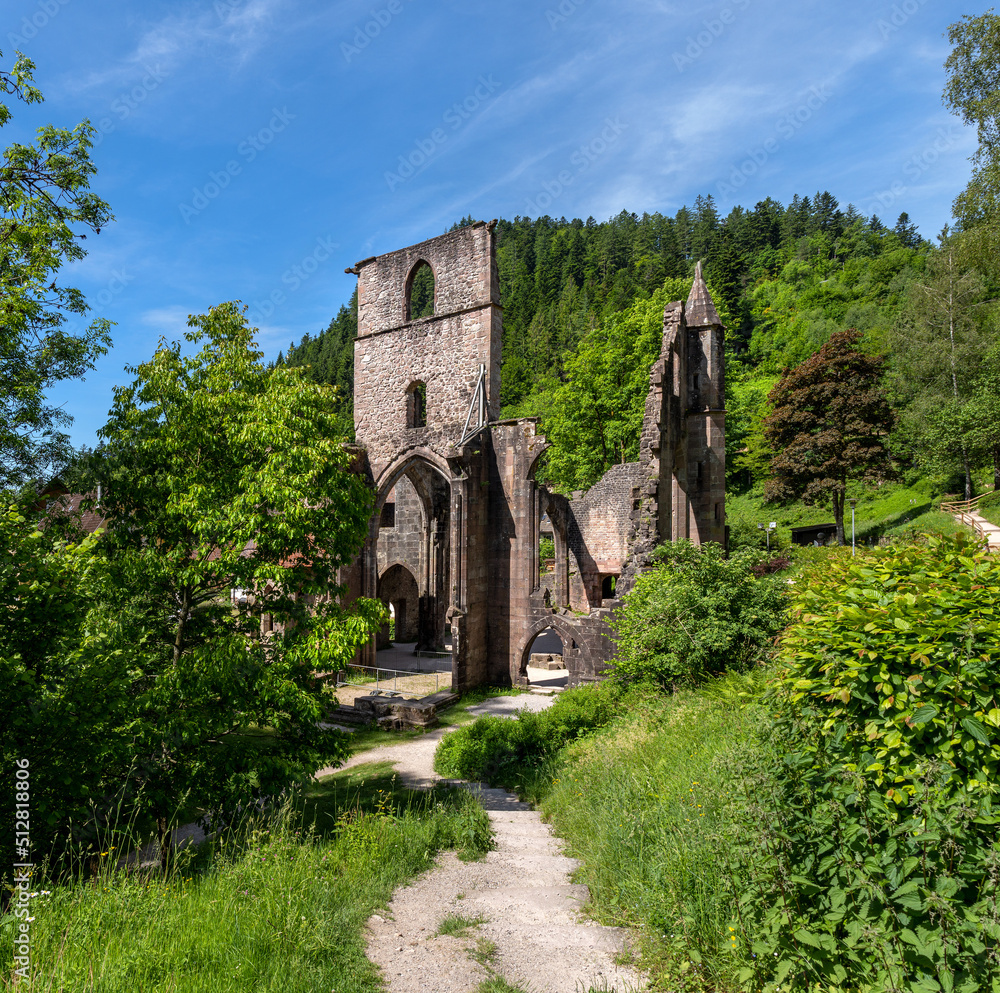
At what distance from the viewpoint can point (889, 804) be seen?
292 cm

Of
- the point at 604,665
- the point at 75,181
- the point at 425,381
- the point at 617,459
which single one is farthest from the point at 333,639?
the point at 617,459

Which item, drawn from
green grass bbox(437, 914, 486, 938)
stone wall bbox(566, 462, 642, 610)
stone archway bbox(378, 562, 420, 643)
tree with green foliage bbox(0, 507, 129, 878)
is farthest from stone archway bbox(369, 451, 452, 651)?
green grass bbox(437, 914, 486, 938)

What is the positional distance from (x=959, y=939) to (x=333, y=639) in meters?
6.17

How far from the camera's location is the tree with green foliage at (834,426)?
28.1m

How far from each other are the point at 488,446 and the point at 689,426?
230 inches

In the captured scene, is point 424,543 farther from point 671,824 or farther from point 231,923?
point 231,923

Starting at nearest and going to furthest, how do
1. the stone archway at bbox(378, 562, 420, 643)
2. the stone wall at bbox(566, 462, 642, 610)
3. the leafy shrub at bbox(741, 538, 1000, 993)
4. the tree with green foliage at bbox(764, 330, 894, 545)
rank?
the leafy shrub at bbox(741, 538, 1000, 993)
the stone wall at bbox(566, 462, 642, 610)
the stone archway at bbox(378, 562, 420, 643)
the tree with green foliage at bbox(764, 330, 894, 545)

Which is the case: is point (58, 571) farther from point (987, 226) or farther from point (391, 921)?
point (987, 226)

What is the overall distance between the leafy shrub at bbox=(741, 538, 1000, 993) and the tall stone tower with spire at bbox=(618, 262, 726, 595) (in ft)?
33.6

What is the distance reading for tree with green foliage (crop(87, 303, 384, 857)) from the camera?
258 inches

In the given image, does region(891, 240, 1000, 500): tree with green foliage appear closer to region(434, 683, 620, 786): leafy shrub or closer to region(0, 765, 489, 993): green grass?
region(434, 683, 620, 786): leafy shrub

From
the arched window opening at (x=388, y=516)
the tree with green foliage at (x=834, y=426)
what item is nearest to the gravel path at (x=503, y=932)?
the arched window opening at (x=388, y=516)

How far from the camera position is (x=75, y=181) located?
32.5ft

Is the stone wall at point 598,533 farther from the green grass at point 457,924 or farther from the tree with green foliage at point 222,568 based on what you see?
the green grass at point 457,924
